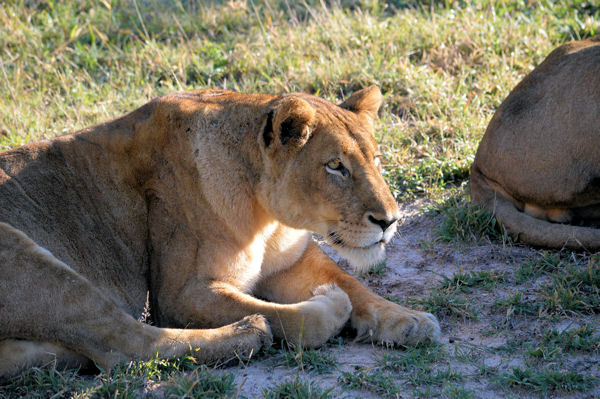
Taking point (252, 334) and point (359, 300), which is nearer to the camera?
point (252, 334)

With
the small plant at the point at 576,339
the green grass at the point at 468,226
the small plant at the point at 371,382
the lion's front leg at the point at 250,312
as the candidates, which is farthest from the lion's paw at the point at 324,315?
the green grass at the point at 468,226

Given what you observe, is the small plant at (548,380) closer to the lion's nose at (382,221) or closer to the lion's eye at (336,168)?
the lion's nose at (382,221)

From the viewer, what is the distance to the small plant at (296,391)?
8.50ft

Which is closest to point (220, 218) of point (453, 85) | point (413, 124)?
point (413, 124)

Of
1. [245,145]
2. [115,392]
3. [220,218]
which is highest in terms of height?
[245,145]

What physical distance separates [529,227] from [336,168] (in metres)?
1.43

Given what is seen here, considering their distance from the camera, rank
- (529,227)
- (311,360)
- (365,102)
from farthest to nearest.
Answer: (529,227)
(365,102)
(311,360)

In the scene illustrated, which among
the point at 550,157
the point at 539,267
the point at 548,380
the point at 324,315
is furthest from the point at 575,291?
the point at 324,315

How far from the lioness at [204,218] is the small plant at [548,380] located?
1.61 feet

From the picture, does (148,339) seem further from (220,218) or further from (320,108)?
(320,108)

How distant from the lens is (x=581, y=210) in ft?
13.4

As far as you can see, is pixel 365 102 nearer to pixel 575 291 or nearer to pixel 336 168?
pixel 336 168

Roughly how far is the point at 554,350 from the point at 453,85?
3.44 meters

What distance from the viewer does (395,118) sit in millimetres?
5676
